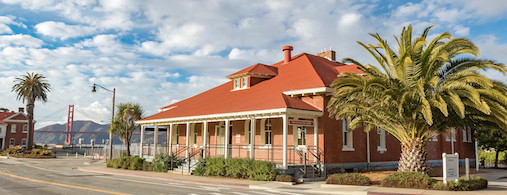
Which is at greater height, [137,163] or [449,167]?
[449,167]

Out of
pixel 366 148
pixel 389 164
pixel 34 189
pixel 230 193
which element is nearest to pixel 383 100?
pixel 230 193

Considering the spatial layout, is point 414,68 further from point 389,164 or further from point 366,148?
point 389,164

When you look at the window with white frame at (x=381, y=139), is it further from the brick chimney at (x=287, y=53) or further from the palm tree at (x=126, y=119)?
the palm tree at (x=126, y=119)

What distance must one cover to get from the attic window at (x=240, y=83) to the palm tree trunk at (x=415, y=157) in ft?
44.8

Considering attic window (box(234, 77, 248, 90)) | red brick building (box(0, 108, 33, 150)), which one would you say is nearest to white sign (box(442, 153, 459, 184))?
attic window (box(234, 77, 248, 90))

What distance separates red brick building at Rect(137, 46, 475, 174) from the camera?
20531 mm

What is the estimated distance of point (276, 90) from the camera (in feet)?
77.2

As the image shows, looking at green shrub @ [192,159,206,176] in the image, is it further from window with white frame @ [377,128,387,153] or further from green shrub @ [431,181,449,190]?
green shrub @ [431,181,449,190]

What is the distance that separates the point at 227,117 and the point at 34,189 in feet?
34.2

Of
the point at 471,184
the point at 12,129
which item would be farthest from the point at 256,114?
the point at 12,129

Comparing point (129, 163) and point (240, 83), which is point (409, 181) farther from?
point (129, 163)

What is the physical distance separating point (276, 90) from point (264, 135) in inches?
114

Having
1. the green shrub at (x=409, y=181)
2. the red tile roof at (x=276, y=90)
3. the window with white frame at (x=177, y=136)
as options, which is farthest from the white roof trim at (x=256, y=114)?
the window with white frame at (x=177, y=136)

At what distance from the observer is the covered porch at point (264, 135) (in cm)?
1992
